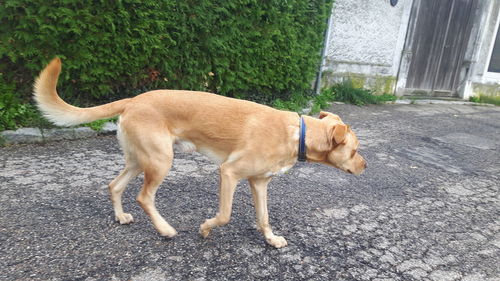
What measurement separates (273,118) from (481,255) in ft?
6.35

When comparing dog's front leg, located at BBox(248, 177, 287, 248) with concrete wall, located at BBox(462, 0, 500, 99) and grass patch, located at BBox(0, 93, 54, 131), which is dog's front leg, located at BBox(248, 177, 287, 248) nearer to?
grass patch, located at BBox(0, 93, 54, 131)

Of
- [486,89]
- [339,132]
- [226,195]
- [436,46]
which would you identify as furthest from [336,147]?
[486,89]

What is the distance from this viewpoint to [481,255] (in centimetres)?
271

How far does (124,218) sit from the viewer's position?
2656mm

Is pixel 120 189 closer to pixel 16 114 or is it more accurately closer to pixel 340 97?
pixel 16 114

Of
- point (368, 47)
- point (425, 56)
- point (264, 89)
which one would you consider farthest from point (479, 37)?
point (264, 89)

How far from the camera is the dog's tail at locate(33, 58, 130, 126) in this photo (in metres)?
2.38

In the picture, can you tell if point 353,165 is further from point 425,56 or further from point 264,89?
point 425,56

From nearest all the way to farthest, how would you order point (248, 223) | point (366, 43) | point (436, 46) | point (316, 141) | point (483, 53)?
point (316, 141) → point (248, 223) → point (366, 43) → point (436, 46) → point (483, 53)

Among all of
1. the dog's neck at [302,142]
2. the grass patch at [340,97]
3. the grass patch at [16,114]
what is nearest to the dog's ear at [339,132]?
the dog's neck at [302,142]

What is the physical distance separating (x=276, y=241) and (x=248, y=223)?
394mm

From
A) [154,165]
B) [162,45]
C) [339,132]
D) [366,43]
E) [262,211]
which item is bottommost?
[262,211]

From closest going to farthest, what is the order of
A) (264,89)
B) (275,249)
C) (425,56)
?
(275,249), (264,89), (425,56)

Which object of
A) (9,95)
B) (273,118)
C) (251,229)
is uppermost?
(273,118)
